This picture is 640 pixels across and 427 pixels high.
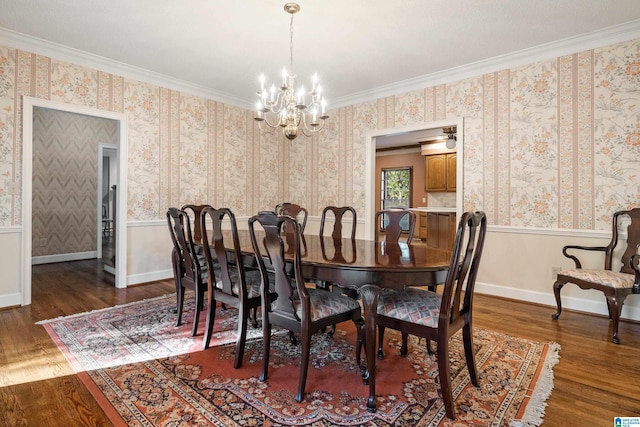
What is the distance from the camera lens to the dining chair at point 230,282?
2.12 m

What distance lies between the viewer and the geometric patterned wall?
545 cm

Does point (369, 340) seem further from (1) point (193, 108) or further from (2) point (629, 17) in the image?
(1) point (193, 108)

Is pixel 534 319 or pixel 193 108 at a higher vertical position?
pixel 193 108

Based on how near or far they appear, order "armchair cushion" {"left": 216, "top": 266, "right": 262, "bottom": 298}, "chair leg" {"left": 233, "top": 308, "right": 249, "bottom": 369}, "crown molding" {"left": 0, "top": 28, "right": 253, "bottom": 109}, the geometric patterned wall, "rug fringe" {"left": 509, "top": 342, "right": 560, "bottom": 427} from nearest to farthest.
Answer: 1. "rug fringe" {"left": 509, "top": 342, "right": 560, "bottom": 427}
2. "chair leg" {"left": 233, "top": 308, "right": 249, "bottom": 369}
3. "armchair cushion" {"left": 216, "top": 266, "right": 262, "bottom": 298}
4. "crown molding" {"left": 0, "top": 28, "right": 253, "bottom": 109}
5. the geometric patterned wall

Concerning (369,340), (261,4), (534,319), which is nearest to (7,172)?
(261,4)

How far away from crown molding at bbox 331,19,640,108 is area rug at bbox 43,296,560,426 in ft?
9.33

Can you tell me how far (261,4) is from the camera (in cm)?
272

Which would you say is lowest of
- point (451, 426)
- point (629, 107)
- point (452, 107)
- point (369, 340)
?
point (451, 426)

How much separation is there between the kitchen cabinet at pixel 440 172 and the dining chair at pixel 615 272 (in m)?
4.92

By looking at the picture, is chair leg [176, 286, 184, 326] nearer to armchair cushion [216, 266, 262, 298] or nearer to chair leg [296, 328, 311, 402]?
armchair cushion [216, 266, 262, 298]

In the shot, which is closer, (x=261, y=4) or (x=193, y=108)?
(x=261, y=4)

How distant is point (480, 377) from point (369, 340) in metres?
0.82

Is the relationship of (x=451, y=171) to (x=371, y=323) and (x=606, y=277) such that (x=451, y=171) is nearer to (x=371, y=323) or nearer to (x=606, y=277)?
(x=606, y=277)

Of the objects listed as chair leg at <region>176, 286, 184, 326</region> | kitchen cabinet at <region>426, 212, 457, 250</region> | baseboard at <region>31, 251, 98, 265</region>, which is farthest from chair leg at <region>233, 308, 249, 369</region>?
kitchen cabinet at <region>426, 212, 457, 250</region>
